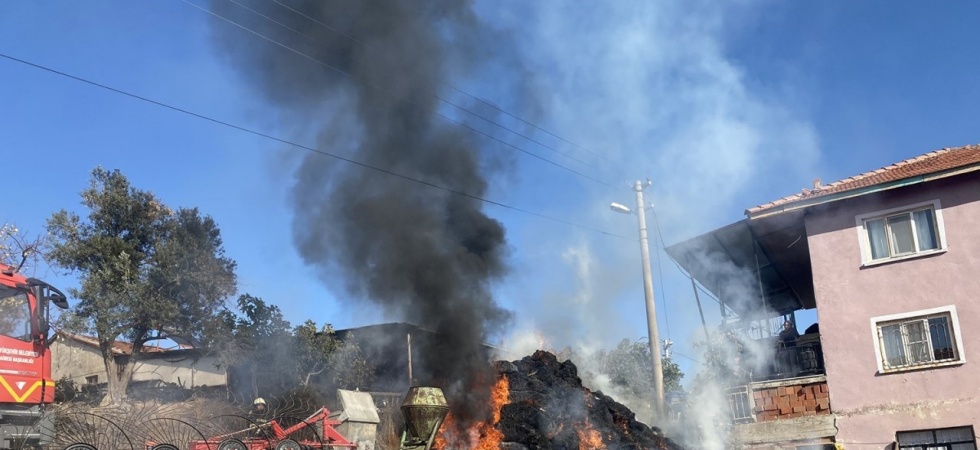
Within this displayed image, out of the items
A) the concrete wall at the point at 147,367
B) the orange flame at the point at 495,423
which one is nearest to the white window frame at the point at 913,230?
the orange flame at the point at 495,423

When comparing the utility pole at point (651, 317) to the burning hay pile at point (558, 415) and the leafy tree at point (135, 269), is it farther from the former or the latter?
the leafy tree at point (135, 269)

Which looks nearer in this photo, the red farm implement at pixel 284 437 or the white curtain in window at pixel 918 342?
the red farm implement at pixel 284 437

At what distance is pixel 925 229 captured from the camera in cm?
1758

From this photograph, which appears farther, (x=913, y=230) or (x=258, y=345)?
(x=258, y=345)

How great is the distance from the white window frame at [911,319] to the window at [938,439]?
137cm

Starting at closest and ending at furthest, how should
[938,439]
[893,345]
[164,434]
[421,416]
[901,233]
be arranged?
[421,416], [164,434], [938,439], [893,345], [901,233]

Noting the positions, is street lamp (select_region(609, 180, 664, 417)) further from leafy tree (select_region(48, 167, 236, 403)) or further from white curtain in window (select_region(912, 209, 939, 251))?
leafy tree (select_region(48, 167, 236, 403))

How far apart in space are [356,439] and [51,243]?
40.6 feet

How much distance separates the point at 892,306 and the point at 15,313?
57.4 ft

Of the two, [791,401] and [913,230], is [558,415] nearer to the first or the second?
[791,401]

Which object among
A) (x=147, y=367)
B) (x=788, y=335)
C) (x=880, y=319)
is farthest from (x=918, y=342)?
(x=147, y=367)

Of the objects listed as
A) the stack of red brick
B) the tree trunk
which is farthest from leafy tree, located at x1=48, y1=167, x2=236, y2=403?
the stack of red brick

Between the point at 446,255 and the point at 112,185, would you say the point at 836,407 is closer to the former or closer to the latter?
the point at 446,255

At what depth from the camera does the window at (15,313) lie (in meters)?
11.3
